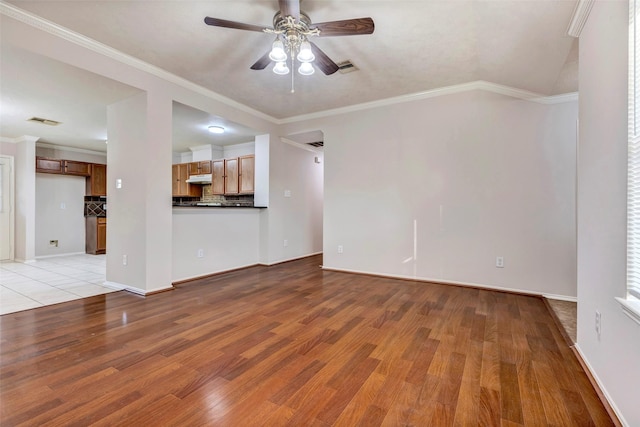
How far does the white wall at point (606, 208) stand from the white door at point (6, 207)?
28.1 feet

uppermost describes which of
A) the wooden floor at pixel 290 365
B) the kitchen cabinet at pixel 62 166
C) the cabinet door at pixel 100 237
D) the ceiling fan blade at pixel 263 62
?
the ceiling fan blade at pixel 263 62

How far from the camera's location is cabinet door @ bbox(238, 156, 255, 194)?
5.32 meters

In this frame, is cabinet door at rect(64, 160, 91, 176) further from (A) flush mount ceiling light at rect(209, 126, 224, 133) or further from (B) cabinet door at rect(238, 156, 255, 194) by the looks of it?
(B) cabinet door at rect(238, 156, 255, 194)

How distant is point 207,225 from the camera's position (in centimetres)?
412

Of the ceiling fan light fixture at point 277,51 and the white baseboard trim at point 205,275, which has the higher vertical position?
the ceiling fan light fixture at point 277,51

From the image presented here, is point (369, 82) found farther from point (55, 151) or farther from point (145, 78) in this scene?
point (55, 151)

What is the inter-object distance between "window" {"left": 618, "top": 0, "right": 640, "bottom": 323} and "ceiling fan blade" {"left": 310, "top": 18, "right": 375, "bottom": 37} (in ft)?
4.47

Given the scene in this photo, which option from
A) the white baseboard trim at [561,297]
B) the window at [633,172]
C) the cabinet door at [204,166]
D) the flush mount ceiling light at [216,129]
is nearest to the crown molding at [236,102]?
the flush mount ceiling light at [216,129]

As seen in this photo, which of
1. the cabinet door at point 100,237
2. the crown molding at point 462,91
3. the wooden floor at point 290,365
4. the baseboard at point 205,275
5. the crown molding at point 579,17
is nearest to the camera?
the wooden floor at point 290,365

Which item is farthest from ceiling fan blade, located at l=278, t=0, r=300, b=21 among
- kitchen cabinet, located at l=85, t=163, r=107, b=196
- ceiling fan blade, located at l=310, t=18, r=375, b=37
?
kitchen cabinet, located at l=85, t=163, r=107, b=196

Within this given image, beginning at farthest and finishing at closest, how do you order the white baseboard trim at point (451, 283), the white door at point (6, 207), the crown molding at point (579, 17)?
the white door at point (6, 207)
the white baseboard trim at point (451, 283)
the crown molding at point (579, 17)

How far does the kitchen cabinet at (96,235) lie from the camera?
20.5ft

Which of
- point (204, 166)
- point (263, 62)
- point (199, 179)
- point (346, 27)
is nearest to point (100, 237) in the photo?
point (199, 179)

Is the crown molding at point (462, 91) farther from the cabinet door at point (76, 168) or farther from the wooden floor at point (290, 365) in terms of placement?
the cabinet door at point (76, 168)
